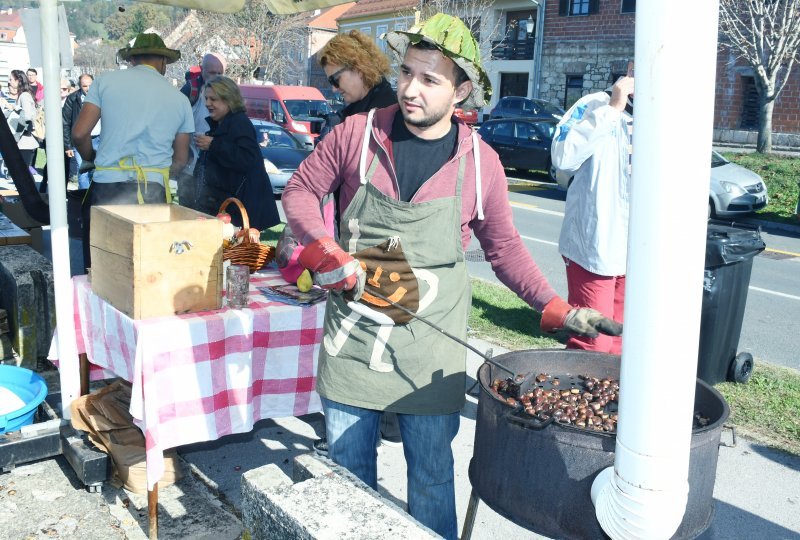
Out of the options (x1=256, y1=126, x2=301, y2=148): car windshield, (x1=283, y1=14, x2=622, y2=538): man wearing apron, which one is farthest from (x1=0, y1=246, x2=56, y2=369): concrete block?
(x1=256, y1=126, x2=301, y2=148): car windshield

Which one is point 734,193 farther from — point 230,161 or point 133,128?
point 133,128

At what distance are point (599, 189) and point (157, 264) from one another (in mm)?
2301

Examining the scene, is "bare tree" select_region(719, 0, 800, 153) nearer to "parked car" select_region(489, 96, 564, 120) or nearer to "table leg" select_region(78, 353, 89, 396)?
"parked car" select_region(489, 96, 564, 120)

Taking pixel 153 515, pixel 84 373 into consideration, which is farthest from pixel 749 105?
pixel 153 515

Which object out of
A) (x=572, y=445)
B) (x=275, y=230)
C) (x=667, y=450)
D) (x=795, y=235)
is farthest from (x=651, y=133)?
(x=795, y=235)

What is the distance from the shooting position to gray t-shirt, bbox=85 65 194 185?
15.3ft

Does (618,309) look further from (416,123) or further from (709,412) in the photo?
(416,123)

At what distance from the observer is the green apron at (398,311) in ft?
Answer: 8.32

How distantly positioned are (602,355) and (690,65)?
1.60m

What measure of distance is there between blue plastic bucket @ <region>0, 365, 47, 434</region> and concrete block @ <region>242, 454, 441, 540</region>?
6.63 ft

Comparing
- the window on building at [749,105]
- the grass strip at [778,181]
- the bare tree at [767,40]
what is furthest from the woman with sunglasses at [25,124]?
the window on building at [749,105]

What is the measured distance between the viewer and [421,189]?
2.54 meters

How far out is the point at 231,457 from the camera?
4043 millimetres

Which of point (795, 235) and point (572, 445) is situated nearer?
point (572, 445)
